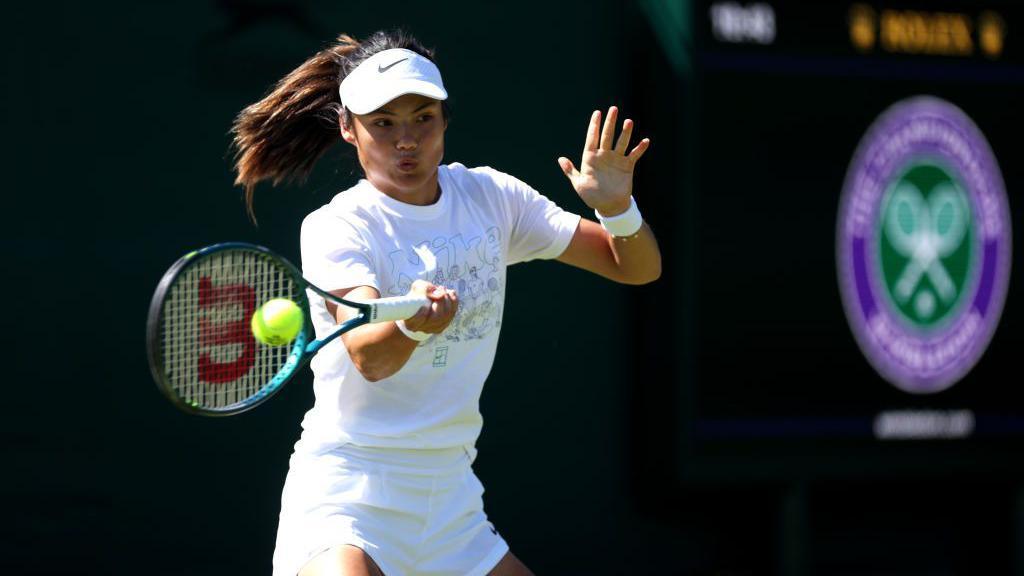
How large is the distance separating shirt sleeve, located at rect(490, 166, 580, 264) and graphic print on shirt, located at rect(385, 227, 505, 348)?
6.7 inches

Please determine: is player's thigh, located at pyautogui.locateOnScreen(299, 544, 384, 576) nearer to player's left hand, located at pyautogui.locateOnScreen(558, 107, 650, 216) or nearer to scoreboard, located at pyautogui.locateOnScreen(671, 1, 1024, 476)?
player's left hand, located at pyautogui.locateOnScreen(558, 107, 650, 216)

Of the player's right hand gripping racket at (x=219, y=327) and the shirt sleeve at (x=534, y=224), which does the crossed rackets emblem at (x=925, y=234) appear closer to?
the shirt sleeve at (x=534, y=224)

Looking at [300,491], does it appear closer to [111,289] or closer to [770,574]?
[111,289]

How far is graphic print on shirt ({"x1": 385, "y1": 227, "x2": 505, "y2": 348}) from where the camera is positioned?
2994mm

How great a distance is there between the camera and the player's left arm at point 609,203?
310 centimetres

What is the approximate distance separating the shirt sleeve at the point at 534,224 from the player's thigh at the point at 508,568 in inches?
22.9

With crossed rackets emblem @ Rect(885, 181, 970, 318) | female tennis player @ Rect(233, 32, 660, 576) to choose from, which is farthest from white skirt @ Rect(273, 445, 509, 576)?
crossed rackets emblem @ Rect(885, 181, 970, 318)

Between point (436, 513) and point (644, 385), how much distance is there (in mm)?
1962

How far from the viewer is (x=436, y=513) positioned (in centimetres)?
306

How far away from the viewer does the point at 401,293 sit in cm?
298

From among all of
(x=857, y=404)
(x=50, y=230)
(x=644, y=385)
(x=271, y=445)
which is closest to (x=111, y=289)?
(x=50, y=230)

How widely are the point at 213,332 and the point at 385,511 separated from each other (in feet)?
1.49

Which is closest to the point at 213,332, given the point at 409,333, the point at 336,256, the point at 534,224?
the point at 336,256

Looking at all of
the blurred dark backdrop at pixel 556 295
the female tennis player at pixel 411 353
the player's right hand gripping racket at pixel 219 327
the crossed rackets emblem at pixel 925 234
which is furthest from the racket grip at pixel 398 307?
the crossed rackets emblem at pixel 925 234
